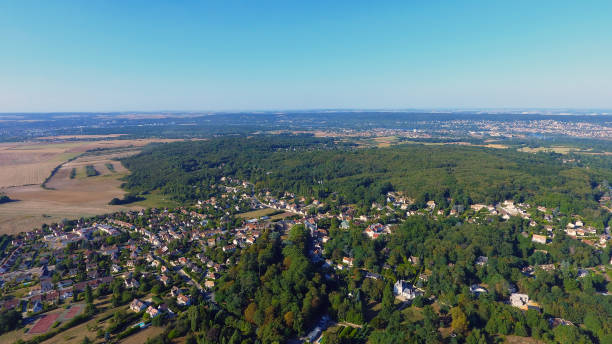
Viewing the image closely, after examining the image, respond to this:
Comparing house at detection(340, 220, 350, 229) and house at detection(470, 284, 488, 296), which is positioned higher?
house at detection(340, 220, 350, 229)

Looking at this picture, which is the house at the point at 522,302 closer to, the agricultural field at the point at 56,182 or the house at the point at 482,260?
the house at the point at 482,260

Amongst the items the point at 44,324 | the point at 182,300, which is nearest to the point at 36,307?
the point at 44,324

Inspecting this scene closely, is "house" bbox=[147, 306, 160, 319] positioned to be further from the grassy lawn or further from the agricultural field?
the agricultural field

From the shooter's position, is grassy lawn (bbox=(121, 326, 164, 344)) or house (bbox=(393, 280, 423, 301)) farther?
house (bbox=(393, 280, 423, 301))

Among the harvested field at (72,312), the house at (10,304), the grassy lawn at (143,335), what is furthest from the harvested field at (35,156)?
the grassy lawn at (143,335)

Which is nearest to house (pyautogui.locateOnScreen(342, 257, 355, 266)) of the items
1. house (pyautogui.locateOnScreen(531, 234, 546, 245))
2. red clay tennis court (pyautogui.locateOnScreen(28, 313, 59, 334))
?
house (pyautogui.locateOnScreen(531, 234, 546, 245))

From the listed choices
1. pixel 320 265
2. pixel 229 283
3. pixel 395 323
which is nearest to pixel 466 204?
pixel 320 265

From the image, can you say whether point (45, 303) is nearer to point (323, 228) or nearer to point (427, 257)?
point (323, 228)
